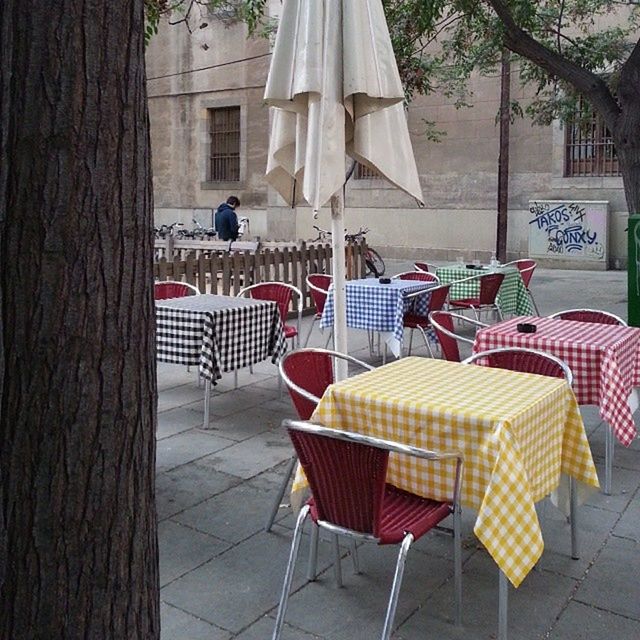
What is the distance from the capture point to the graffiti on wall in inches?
724

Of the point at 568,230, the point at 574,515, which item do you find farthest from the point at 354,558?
the point at 568,230

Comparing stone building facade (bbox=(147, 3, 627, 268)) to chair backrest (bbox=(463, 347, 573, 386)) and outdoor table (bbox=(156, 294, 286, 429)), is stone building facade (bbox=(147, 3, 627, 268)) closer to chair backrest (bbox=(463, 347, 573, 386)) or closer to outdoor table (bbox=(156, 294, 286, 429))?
outdoor table (bbox=(156, 294, 286, 429))

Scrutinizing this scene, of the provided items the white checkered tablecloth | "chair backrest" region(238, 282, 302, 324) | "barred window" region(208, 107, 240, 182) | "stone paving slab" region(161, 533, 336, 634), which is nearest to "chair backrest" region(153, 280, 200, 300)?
"chair backrest" region(238, 282, 302, 324)

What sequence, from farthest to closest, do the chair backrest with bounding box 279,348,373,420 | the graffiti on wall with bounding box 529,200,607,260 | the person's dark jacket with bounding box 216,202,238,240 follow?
the graffiti on wall with bounding box 529,200,607,260 < the person's dark jacket with bounding box 216,202,238,240 < the chair backrest with bounding box 279,348,373,420

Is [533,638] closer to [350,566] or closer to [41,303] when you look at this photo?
[350,566]

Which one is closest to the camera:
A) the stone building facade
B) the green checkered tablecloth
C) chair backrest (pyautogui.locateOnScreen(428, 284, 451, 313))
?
chair backrest (pyautogui.locateOnScreen(428, 284, 451, 313))

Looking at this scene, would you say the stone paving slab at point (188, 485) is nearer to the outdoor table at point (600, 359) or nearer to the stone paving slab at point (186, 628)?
the stone paving slab at point (186, 628)

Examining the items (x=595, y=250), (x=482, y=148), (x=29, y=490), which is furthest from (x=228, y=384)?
(x=482, y=148)

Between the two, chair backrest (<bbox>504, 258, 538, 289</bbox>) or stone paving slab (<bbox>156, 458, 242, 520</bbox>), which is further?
chair backrest (<bbox>504, 258, 538, 289</bbox>)

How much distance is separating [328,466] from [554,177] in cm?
1774

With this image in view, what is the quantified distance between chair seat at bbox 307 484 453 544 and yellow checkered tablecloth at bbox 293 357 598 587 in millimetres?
39

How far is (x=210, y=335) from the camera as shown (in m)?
5.91

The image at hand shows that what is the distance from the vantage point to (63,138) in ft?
5.45

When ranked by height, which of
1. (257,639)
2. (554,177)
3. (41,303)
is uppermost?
(554,177)
